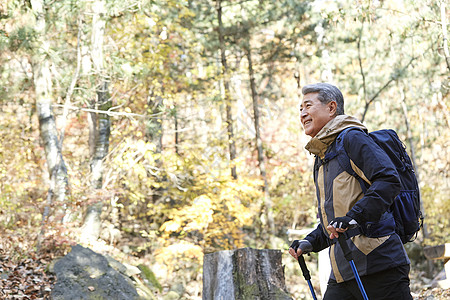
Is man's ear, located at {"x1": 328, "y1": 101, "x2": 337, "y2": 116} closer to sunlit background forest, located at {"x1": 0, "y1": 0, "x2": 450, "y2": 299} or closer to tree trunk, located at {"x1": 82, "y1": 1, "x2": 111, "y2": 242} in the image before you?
sunlit background forest, located at {"x1": 0, "y1": 0, "x2": 450, "y2": 299}

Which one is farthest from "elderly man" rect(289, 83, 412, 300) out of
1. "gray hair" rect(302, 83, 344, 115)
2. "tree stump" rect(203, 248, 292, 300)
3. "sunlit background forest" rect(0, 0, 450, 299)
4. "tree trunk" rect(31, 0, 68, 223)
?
"tree trunk" rect(31, 0, 68, 223)

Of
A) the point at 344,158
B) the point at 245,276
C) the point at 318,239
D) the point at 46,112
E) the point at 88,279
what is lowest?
the point at 88,279

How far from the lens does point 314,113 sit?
2.86 m

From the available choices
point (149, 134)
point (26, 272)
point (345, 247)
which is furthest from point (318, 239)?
point (149, 134)

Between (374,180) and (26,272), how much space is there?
6.32 meters

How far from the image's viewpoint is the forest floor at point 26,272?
636 cm

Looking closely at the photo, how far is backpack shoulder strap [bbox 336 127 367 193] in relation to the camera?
255cm

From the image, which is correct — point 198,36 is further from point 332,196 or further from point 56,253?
point 332,196

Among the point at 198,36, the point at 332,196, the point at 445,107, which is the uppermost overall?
the point at 198,36

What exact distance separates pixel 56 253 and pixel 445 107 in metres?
13.7

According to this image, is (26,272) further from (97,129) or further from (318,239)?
(318,239)

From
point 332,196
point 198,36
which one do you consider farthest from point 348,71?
point 332,196

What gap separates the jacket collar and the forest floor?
13.8 ft

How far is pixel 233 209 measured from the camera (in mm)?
11820
